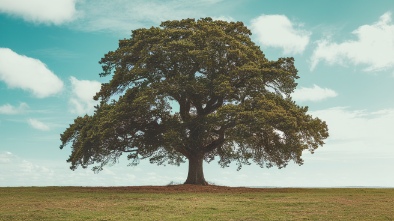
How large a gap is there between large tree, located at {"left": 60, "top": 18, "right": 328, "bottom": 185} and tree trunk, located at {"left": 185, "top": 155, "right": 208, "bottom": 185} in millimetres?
86

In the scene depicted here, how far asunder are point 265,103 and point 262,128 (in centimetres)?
195

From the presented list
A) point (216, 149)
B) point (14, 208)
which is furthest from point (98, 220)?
point (216, 149)

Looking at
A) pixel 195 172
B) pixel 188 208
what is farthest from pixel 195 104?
pixel 188 208

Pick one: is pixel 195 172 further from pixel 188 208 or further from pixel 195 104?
pixel 188 208

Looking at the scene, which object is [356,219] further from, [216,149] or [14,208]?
[216,149]

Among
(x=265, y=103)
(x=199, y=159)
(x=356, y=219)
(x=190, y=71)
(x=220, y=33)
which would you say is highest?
(x=220, y=33)

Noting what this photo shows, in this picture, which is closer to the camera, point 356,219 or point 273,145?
point 356,219

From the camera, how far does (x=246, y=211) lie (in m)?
21.3

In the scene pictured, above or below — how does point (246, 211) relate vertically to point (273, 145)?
below

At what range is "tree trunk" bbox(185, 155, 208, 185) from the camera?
3819 centimetres

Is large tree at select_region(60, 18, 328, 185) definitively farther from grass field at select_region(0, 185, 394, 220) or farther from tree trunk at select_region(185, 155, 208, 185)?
grass field at select_region(0, 185, 394, 220)

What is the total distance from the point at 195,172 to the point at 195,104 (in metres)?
5.88

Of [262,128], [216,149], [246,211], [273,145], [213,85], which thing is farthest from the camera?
[216,149]

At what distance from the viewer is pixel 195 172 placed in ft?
126
